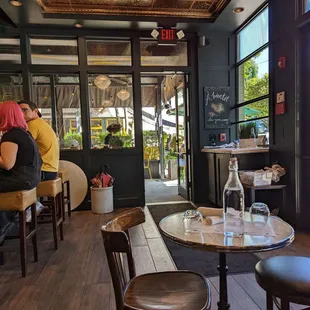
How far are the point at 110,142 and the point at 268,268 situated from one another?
3.76 meters

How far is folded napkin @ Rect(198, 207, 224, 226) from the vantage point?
1365 millimetres

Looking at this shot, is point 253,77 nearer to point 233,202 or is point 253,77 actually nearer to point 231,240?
point 233,202

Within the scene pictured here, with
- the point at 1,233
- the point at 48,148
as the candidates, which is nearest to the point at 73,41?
the point at 48,148

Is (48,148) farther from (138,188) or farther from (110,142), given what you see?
(138,188)

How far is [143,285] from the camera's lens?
4.39 feet

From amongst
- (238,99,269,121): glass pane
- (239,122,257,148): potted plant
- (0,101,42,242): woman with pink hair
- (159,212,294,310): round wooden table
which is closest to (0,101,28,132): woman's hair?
(0,101,42,242): woman with pink hair

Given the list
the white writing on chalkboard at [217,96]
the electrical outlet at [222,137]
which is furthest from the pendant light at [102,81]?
the electrical outlet at [222,137]

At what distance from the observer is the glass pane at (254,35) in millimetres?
3967

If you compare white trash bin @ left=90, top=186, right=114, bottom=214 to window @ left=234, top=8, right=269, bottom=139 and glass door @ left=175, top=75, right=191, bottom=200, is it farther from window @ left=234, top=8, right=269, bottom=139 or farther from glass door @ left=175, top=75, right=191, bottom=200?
window @ left=234, top=8, right=269, bottom=139

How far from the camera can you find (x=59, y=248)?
2.95 m

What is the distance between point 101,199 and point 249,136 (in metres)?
2.47

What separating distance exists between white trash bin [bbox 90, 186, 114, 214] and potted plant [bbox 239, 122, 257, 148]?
2159mm

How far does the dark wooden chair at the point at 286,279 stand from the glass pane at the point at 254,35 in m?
3.50

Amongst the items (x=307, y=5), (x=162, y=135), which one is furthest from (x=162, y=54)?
(x=162, y=135)
